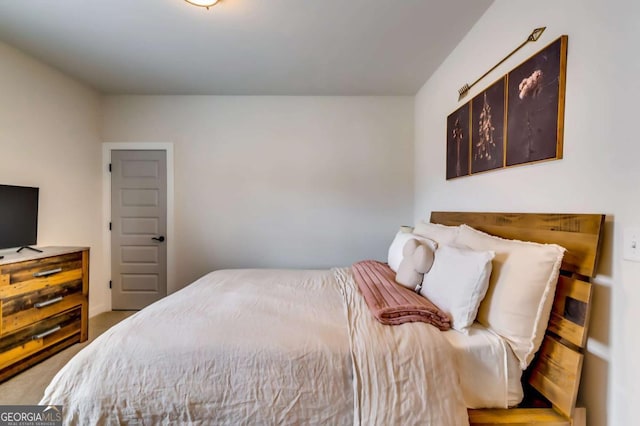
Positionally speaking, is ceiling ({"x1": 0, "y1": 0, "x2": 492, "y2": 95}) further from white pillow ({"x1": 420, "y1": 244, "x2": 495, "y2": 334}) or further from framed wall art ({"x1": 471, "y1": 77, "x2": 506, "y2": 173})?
white pillow ({"x1": 420, "y1": 244, "x2": 495, "y2": 334})

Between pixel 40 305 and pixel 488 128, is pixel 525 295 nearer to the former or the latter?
pixel 488 128

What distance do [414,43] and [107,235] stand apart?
379 cm

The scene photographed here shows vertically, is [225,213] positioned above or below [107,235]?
above

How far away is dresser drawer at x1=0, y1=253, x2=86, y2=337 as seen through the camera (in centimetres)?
179

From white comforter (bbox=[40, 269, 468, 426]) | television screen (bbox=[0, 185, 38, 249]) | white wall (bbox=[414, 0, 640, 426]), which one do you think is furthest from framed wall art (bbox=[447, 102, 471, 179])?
television screen (bbox=[0, 185, 38, 249])

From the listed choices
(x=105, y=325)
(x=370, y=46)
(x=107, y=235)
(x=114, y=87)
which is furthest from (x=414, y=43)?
(x=105, y=325)

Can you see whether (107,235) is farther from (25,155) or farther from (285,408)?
(285,408)

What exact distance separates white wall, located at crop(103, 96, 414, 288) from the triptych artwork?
1121 millimetres

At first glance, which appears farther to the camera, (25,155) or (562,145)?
(25,155)

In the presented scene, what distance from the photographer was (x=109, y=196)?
3.08 meters

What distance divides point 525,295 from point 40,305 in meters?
3.13

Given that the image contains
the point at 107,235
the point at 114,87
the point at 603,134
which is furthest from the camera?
the point at 107,235

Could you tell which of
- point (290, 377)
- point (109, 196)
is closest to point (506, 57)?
point (290, 377)

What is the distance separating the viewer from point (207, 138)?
10.2 feet
